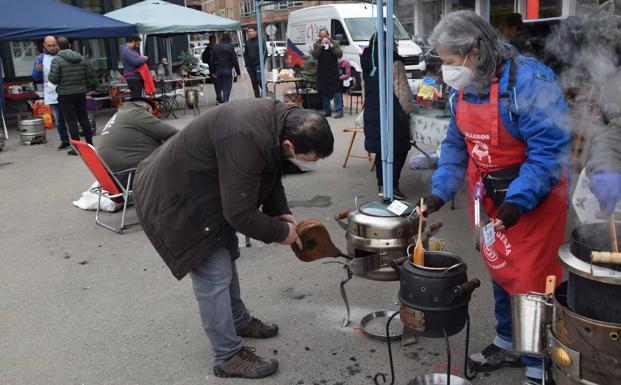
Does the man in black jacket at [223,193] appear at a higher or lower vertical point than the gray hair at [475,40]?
lower

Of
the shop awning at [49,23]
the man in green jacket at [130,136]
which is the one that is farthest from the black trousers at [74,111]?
the man in green jacket at [130,136]

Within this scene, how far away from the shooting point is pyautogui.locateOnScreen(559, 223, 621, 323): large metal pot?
178cm

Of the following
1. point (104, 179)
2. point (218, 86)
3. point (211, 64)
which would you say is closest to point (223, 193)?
point (104, 179)

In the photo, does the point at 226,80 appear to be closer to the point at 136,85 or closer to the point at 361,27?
the point at 136,85

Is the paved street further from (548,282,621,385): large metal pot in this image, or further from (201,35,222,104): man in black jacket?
(201,35,222,104): man in black jacket

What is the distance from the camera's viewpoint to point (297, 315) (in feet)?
11.8

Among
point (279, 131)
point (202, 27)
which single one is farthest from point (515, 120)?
point (202, 27)

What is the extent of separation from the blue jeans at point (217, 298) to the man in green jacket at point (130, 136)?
284 cm

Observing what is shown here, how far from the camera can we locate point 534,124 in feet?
7.29

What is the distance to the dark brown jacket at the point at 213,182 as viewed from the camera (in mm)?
2375

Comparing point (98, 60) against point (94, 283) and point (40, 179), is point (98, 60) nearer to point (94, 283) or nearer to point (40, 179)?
point (40, 179)

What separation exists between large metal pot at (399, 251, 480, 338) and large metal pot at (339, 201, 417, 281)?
1.47 ft

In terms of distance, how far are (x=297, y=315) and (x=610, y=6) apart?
2.79 meters

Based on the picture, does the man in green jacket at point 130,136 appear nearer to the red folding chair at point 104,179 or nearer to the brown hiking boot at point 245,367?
the red folding chair at point 104,179
